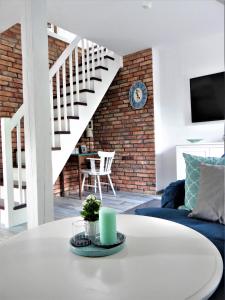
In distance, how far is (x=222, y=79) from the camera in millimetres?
3484

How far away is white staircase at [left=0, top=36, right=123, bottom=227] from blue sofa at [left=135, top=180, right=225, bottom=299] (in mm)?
1616

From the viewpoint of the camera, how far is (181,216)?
60.3 inches

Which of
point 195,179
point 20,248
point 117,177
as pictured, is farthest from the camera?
point 117,177

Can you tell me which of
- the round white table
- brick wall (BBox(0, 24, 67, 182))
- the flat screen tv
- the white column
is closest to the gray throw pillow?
the round white table

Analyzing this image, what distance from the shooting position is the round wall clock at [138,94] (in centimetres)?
407

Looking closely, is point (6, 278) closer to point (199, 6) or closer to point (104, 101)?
point (199, 6)

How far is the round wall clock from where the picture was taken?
4.07 m

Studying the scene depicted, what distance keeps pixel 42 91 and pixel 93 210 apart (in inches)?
53.6

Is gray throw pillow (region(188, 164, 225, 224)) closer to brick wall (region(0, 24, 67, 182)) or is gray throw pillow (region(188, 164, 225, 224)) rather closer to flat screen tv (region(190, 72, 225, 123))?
flat screen tv (region(190, 72, 225, 123))

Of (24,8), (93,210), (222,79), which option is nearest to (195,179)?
(93,210)

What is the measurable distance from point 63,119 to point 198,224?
247 centimetres

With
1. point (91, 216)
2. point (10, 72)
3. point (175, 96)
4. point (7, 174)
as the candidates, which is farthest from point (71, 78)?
point (91, 216)

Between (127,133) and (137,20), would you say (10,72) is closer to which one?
(137,20)

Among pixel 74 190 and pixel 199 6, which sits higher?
pixel 199 6
